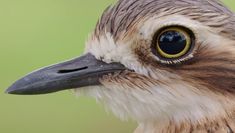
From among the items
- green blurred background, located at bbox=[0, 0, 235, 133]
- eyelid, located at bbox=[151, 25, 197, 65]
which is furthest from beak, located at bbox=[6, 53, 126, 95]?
green blurred background, located at bbox=[0, 0, 235, 133]

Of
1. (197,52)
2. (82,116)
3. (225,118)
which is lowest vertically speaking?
(82,116)

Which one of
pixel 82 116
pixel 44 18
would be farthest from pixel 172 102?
pixel 44 18

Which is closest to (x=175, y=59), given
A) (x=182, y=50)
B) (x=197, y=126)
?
(x=182, y=50)

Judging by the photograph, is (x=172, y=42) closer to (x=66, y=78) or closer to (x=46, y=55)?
(x=66, y=78)

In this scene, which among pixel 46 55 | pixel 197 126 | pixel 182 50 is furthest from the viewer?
pixel 46 55

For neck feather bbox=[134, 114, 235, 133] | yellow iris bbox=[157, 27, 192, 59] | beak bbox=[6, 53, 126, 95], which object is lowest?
neck feather bbox=[134, 114, 235, 133]

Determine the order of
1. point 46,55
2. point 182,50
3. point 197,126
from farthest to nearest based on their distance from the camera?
1. point 46,55
2. point 197,126
3. point 182,50

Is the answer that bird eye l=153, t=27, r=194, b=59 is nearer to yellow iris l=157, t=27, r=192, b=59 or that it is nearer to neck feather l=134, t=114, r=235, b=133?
yellow iris l=157, t=27, r=192, b=59

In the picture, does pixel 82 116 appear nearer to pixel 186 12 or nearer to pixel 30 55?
pixel 30 55
